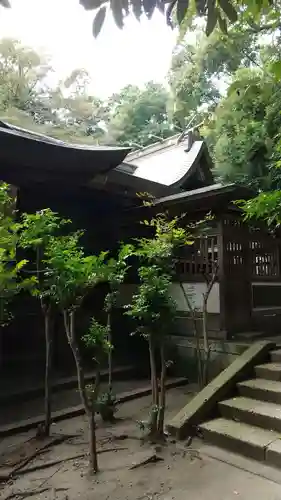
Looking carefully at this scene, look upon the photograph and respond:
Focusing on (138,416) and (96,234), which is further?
(96,234)

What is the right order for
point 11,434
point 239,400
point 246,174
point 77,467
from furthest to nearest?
point 246,174
point 239,400
point 11,434
point 77,467

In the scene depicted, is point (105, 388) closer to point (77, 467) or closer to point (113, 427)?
point (113, 427)

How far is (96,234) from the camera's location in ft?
26.8

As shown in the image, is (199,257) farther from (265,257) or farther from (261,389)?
(261,389)

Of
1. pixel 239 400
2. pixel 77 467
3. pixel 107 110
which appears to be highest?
pixel 107 110

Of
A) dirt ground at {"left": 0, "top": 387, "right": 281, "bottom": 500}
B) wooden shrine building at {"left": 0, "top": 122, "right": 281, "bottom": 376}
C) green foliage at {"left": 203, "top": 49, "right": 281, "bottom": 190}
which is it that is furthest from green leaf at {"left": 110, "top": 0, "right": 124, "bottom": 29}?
green foliage at {"left": 203, "top": 49, "right": 281, "bottom": 190}

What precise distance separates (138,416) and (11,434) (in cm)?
163

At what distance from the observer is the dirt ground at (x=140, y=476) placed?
135 inches

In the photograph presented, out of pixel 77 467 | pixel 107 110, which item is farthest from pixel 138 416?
pixel 107 110

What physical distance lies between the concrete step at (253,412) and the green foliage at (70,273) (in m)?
2.38

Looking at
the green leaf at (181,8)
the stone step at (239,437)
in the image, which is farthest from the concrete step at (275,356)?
the green leaf at (181,8)

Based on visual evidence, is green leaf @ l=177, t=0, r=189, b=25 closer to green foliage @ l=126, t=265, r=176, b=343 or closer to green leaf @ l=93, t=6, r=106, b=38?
green leaf @ l=93, t=6, r=106, b=38

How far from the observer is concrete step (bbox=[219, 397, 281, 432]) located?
448 centimetres

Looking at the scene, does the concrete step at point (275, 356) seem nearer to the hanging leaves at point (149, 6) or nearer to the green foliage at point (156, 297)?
the green foliage at point (156, 297)
